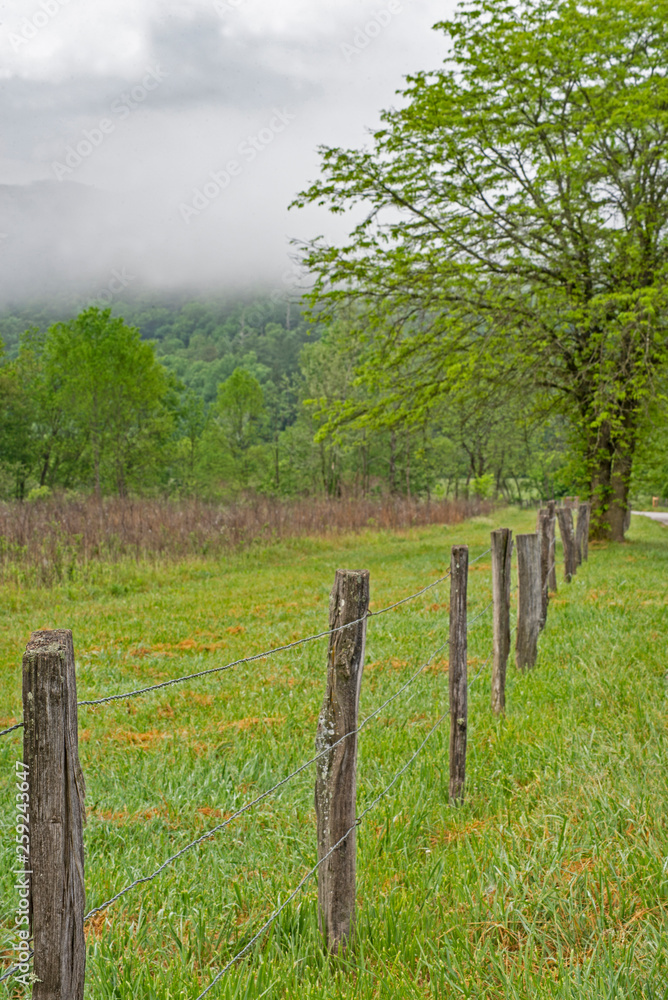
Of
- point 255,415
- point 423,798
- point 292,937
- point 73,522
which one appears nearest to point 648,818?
point 423,798

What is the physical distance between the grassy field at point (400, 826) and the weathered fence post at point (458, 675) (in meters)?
0.14

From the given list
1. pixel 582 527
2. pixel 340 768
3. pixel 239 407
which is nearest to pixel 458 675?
pixel 340 768

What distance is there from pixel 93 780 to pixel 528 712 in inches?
120

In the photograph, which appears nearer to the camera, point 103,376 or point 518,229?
point 518,229

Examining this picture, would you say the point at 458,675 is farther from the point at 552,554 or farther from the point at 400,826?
the point at 552,554

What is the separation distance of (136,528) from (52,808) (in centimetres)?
1540

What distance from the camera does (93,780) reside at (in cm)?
456

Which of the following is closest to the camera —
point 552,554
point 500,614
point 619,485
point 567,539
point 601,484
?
point 500,614

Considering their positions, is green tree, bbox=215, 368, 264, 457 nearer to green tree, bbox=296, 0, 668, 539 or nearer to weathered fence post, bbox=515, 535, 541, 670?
green tree, bbox=296, 0, 668, 539

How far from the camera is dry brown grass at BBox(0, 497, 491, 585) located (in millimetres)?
13844

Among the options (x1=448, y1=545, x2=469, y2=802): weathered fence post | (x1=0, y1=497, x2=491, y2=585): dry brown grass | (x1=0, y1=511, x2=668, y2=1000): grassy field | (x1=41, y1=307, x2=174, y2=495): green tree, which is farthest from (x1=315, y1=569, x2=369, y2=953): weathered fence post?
(x1=41, y1=307, x2=174, y2=495): green tree

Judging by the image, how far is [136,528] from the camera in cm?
1628

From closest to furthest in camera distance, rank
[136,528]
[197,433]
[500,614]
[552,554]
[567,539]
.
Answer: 1. [500,614]
2. [552,554]
3. [567,539]
4. [136,528]
5. [197,433]

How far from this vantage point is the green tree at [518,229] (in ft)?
45.6
